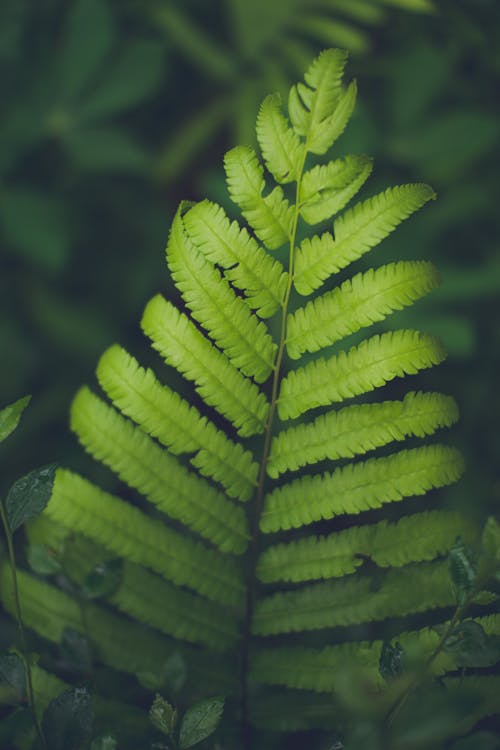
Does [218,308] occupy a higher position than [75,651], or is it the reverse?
[218,308]

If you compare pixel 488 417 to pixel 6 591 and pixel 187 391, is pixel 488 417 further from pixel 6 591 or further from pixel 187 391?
pixel 6 591

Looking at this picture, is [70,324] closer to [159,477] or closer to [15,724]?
[159,477]

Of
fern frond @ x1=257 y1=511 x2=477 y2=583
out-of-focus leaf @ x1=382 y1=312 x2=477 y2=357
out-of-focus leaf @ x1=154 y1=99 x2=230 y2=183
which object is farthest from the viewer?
out-of-focus leaf @ x1=154 y1=99 x2=230 y2=183

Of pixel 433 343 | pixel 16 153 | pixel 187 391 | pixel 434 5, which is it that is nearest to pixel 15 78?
pixel 16 153

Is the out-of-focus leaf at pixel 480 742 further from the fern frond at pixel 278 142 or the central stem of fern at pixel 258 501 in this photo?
the fern frond at pixel 278 142

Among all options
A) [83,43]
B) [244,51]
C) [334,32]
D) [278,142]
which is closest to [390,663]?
[278,142]

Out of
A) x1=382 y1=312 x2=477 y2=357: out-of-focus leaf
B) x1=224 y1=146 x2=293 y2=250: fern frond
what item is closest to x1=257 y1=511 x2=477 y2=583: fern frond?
x1=224 y1=146 x2=293 y2=250: fern frond

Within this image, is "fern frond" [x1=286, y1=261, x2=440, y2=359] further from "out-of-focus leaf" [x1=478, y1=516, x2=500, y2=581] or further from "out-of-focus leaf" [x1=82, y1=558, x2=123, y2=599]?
"out-of-focus leaf" [x1=82, y1=558, x2=123, y2=599]
